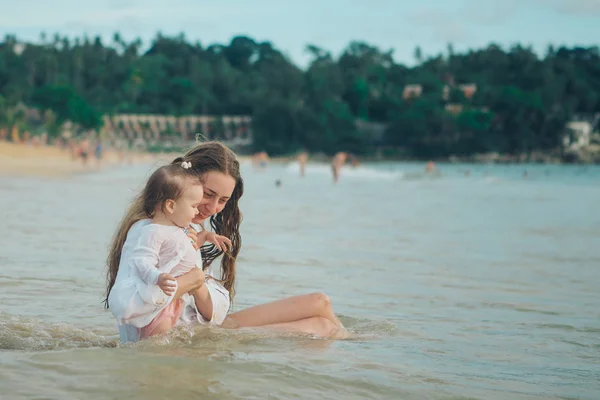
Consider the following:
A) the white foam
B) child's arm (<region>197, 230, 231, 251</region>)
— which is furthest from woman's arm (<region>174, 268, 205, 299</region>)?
the white foam

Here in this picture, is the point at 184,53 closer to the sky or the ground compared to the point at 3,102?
closer to the sky

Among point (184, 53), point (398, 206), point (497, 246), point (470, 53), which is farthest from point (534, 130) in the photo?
point (497, 246)

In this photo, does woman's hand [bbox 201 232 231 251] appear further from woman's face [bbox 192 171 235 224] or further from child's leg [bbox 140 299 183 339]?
child's leg [bbox 140 299 183 339]

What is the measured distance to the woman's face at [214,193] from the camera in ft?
16.5

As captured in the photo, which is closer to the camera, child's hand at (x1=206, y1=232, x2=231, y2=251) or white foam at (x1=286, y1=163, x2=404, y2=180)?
child's hand at (x1=206, y1=232, x2=231, y2=251)

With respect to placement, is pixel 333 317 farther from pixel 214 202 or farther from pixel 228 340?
pixel 214 202

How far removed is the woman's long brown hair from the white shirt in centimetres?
14

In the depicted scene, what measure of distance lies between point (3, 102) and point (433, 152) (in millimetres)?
51832

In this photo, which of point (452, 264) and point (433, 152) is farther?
point (433, 152)

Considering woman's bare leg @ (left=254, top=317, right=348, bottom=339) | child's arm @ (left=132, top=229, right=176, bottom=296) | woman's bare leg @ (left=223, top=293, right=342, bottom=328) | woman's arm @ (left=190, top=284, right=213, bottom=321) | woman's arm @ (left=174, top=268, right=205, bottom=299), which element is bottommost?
woman's bare leg @ (left=254, top=317, right=348, bottom=339)

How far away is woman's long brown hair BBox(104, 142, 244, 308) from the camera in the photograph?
15.8 ft

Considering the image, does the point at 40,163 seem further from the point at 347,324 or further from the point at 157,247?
the point at 157,247

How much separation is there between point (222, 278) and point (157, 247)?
38.3 inches

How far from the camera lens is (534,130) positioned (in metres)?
116
